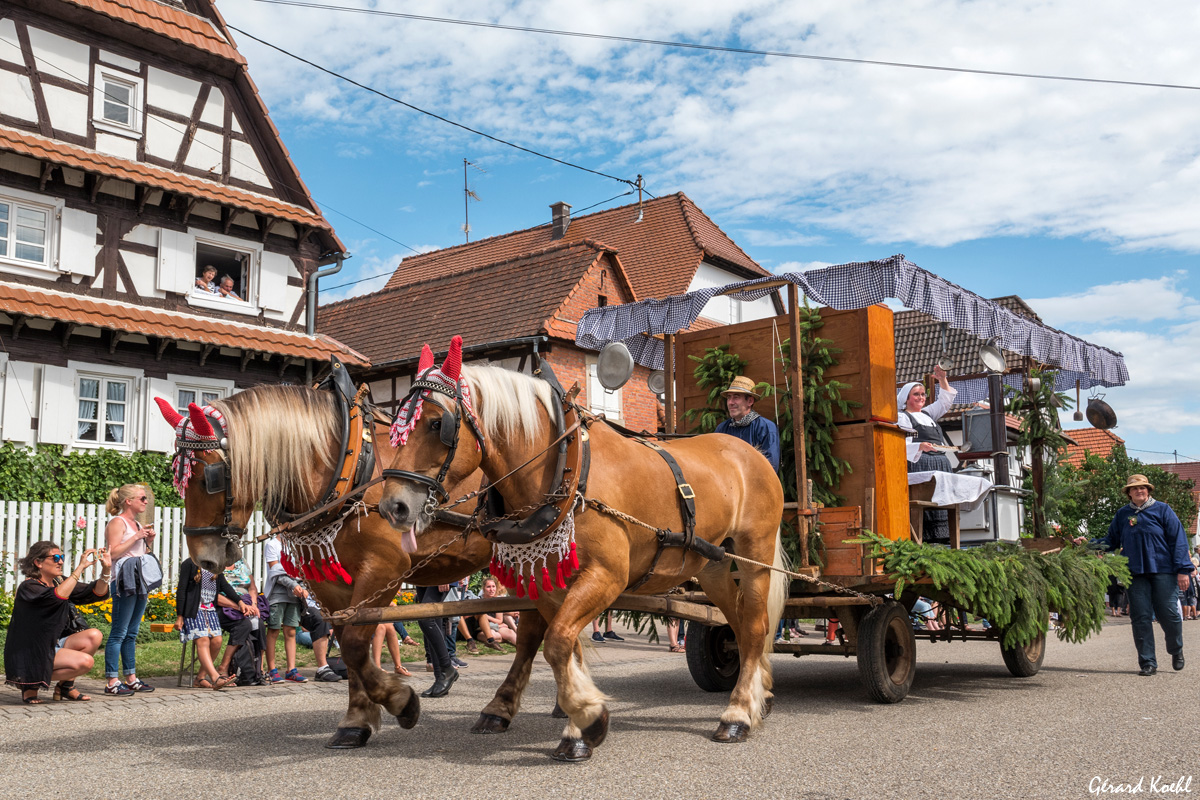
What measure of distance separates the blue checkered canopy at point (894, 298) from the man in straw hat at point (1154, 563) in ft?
4.22

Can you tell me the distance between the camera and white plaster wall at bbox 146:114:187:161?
711 inches

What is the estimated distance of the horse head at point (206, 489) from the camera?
498 centimetres

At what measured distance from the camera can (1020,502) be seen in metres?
10.6

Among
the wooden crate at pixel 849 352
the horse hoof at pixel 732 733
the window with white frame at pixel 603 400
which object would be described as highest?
the window with white frame at pixel 603 400

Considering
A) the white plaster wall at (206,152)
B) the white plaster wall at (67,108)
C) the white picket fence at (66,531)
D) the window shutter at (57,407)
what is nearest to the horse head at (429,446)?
the white picket fence at (66,531)

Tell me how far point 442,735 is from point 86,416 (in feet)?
45.6

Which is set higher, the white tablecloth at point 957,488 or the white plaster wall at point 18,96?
the white plaster wall at point 18,96

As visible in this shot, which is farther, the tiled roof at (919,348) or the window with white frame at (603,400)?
the tiled roof at (919,348)

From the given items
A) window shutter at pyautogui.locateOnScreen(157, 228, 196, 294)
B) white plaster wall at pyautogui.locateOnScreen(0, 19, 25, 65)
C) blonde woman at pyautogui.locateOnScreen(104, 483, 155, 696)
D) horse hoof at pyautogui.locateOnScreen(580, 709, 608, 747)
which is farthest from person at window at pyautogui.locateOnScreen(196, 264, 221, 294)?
horse hoof at pyautogui.locateOnScreen(580, 709, 608, 747)

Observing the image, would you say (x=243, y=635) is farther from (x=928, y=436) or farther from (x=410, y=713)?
(x=928, y=436)

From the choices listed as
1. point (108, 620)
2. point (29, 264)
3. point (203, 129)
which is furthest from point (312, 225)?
point (108, 620)

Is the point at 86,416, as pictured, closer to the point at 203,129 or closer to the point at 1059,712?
the point at 203,129

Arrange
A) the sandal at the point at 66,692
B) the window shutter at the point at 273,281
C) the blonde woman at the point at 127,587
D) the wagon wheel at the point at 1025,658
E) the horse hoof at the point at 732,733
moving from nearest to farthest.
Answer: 1. the horse hoof at the point at 732,733
2. the sandal at the point at 66,692
3. the blonde woman at the point at 127,587
4. the wagon wheel at the point at 1025,658
5. the window shutter at the point at 273,281

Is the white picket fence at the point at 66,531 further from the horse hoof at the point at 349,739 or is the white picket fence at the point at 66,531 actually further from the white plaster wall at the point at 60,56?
the white plaster wall at the point at 60,56
